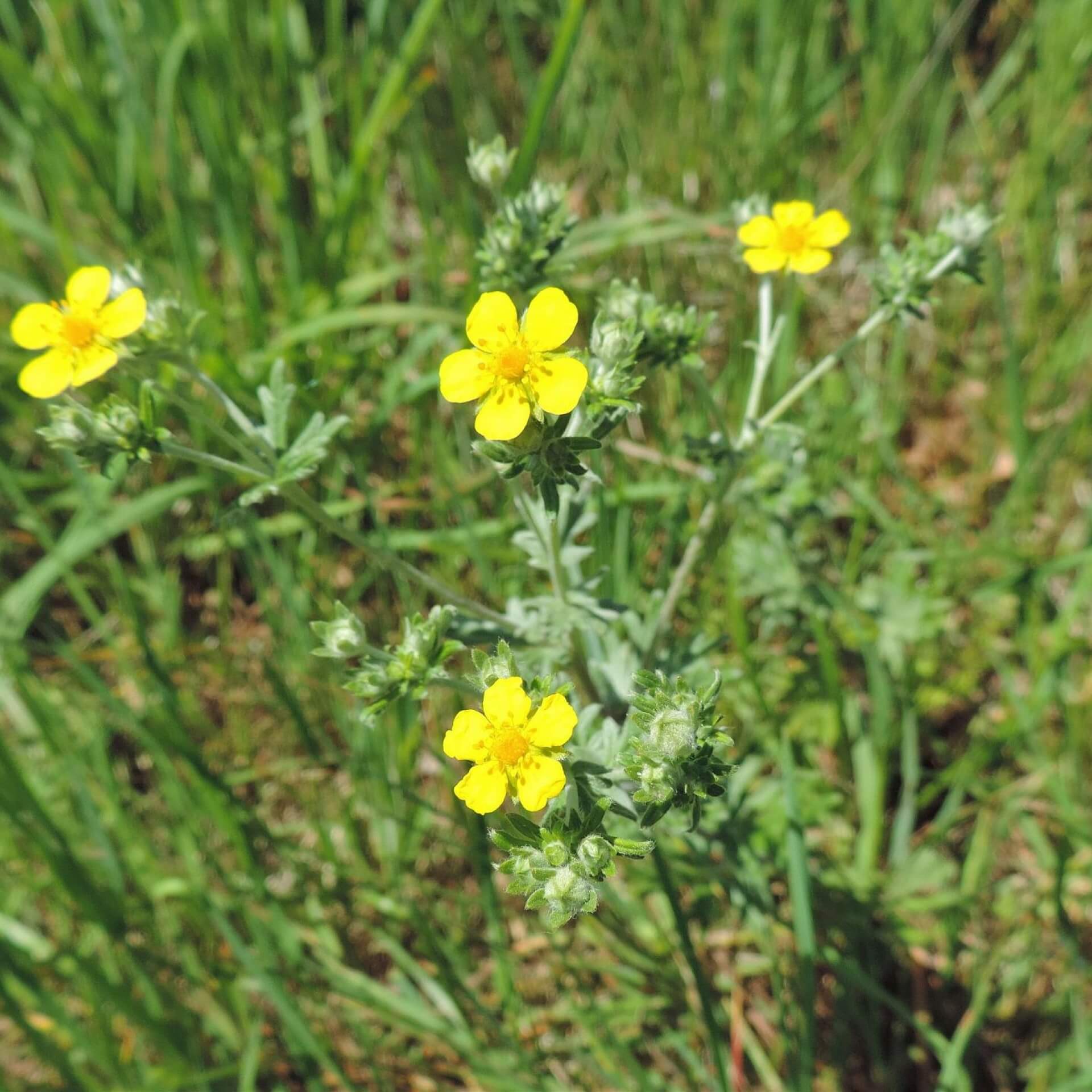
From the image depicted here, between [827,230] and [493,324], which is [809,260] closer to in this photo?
[827,230]

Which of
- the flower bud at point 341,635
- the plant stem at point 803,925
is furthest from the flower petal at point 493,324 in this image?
the plant stem at point 803,925

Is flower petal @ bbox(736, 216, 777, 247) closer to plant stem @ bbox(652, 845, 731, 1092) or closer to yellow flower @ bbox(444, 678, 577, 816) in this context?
yellow flower @ bbox(444, 678, 577, 816)

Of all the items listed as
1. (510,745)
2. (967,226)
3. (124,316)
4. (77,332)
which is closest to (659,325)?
(967,226)

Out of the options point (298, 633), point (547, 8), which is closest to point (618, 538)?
point (298, 633)

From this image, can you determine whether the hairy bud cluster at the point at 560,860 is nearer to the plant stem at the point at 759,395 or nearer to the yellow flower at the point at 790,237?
the plant stem at the point at 759,395

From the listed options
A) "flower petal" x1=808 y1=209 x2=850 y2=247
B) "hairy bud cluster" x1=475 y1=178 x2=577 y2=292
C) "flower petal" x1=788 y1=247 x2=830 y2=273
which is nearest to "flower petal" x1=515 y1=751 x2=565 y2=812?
"hairy bud cluster" x1=475 y1=178 x2=577 y2=292
